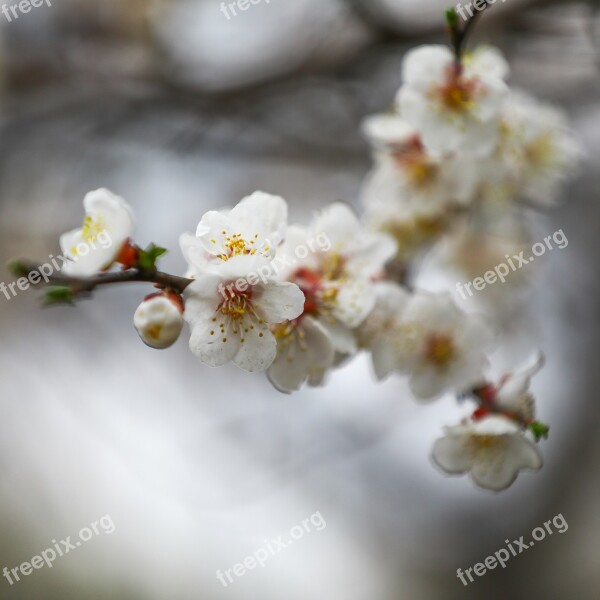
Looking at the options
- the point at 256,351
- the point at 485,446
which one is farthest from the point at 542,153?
the point at 256,351

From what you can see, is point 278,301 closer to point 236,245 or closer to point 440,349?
point 236,245

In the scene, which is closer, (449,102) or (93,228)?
(93,228)

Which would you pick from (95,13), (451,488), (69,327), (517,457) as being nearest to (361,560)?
(451,488)

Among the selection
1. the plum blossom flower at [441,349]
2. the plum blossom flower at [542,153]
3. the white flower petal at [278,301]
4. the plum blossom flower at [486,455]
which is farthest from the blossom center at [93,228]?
the plum blossom flower at [542,153]

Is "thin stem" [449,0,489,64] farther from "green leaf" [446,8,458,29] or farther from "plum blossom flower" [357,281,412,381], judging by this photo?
"plum blossom flower" [357,281,412,381]

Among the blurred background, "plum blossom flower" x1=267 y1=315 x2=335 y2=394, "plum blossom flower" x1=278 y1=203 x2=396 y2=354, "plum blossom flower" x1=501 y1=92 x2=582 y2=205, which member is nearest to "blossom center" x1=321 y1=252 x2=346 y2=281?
"plum blossom flower" x1=278 y1=203 x2=396 y2=354

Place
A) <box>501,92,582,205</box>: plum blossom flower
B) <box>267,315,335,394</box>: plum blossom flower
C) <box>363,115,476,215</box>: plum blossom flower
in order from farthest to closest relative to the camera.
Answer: <box>501,92,582,205</box>: plum blossom flower, <box>363,115,476,215</box>: plum blossom flower, <box>267,315,335,394</box>: plum blossom flower

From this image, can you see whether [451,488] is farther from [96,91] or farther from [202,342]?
[202,342]
